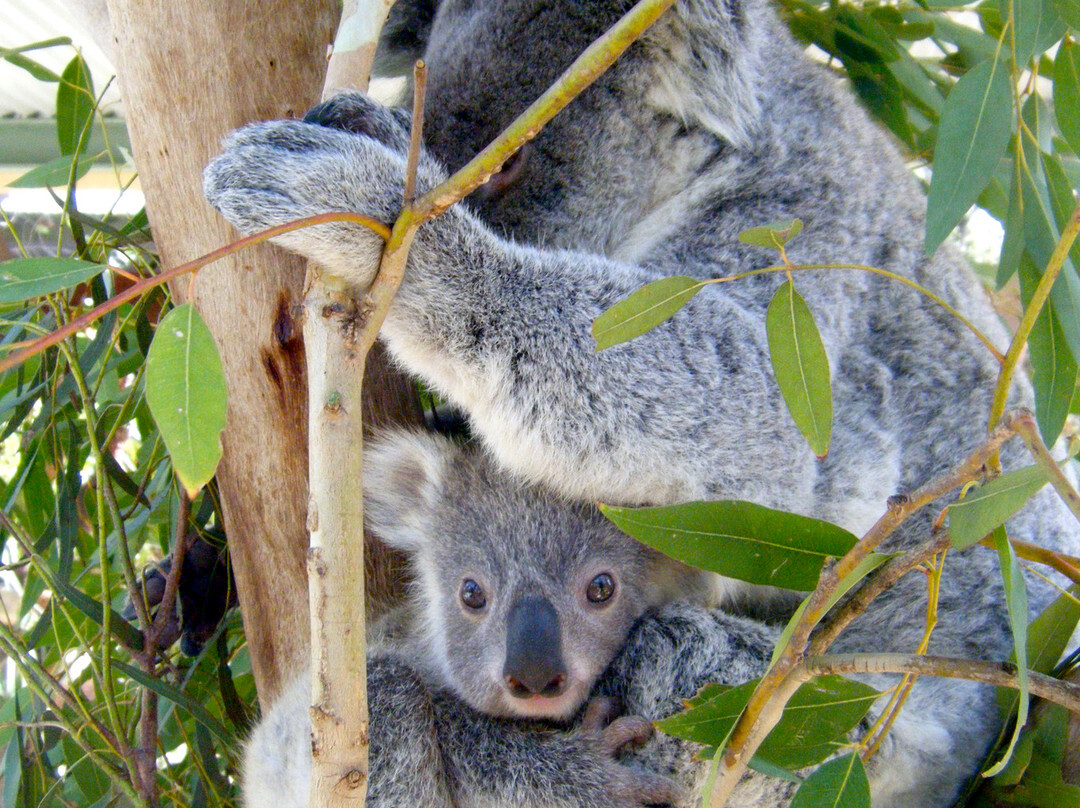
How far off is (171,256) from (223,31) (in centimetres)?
36

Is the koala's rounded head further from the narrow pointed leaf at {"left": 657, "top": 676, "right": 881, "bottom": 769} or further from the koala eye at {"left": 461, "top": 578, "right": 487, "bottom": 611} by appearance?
the narrow pointed leaf at {"left": 657, "top": 676, "right": 881, "bottom": 769}

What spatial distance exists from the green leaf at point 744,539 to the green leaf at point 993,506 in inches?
8.7

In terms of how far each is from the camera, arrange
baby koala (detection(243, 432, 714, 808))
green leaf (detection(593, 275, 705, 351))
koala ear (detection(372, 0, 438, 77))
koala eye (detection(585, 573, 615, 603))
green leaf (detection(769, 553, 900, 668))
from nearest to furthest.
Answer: green leaf (detection(769, 553, 900, 668)) → green leaf (detection(593, 275, 705, 351)) → baby koala (detection(243, 432, 714, 808)) → koala eye (detection(585, 573, 615, 603)) → koala ear (detection(372, 0, 438, 77))

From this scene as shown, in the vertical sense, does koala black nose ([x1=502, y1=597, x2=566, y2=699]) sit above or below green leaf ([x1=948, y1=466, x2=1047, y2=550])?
below

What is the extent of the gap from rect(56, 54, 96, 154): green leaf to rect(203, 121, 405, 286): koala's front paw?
0.89 meters

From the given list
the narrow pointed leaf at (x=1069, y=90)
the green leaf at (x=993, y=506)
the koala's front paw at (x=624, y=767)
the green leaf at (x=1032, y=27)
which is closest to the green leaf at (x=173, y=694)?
the koala's front paw at (x=624, y=767)

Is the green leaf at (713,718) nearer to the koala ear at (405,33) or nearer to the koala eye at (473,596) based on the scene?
the koala eye at (473,596)

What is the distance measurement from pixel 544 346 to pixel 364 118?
1.35ft

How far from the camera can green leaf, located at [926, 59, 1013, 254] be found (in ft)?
4.10

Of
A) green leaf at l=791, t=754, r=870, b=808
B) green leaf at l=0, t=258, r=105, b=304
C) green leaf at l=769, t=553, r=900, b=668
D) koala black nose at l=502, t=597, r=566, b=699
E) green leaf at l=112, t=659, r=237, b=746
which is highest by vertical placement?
green leaf at l=0, t=258, r=105, b=304

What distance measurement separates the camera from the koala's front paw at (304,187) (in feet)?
4.09

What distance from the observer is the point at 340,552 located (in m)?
1.03

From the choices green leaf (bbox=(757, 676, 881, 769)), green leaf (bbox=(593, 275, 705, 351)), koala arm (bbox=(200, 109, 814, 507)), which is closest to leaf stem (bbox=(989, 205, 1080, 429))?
green leaf (bbox=(593, 275, 705, 351))

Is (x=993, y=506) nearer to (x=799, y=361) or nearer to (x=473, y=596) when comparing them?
(x=799, y=361)
